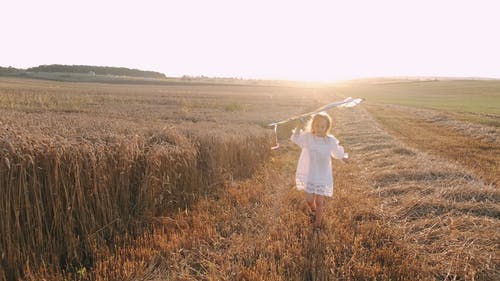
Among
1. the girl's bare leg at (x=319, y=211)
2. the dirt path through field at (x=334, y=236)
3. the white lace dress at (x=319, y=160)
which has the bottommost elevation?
the dirt path through field at (x=334, y=236)

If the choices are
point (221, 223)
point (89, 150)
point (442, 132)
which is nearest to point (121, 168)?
point (89, 150)

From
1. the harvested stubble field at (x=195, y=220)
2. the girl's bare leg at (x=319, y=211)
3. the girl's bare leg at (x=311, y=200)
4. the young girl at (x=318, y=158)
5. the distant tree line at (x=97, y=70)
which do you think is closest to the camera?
the harvested stubble field at (x=195, y=220)

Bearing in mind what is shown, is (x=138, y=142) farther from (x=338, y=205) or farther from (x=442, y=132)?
(x=442, y=132)

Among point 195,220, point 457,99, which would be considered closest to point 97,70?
point 457,99

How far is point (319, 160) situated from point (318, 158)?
0.04m

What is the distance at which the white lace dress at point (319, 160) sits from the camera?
5273mm

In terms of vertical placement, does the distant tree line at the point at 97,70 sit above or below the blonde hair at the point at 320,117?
above

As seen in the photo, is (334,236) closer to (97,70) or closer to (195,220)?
(195,220)

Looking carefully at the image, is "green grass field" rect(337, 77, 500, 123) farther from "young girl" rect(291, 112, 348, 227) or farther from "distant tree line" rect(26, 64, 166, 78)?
"distant tree line" rect(26, 64, 166, 78)

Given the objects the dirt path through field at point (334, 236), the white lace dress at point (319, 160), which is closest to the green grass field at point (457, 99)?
the dirt path through field at point (334, 236)

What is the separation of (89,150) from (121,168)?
540 millimetres

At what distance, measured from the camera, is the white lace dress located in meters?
5.27

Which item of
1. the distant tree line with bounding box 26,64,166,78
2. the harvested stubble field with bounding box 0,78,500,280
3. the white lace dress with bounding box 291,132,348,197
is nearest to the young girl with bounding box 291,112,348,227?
the white lace dress with bounding box 291,132,348,197

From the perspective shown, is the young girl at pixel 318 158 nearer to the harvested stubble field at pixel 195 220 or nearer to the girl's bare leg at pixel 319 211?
the girl's bare leg at pixel 319 211
